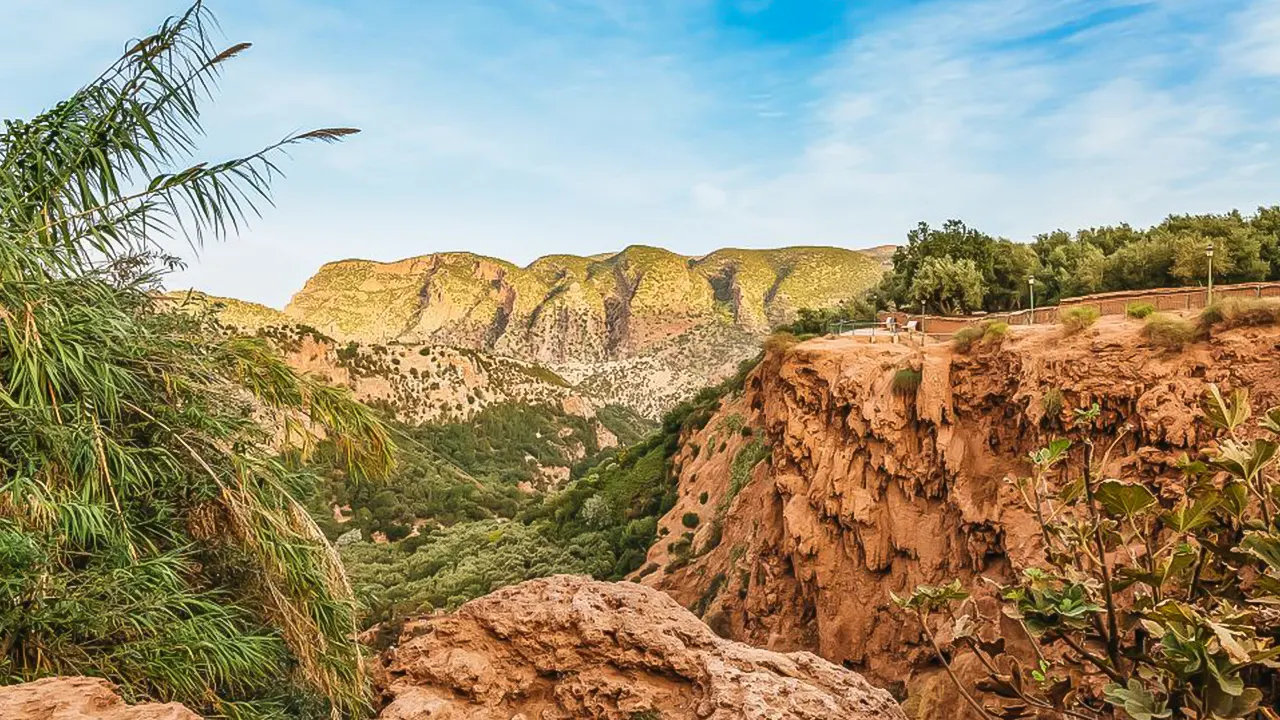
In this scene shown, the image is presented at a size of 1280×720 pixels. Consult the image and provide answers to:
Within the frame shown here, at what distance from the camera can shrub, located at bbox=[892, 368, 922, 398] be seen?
15.8 m

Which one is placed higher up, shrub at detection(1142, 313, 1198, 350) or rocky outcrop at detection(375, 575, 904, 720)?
shrub at detection(1142, 313, 1198, 350)

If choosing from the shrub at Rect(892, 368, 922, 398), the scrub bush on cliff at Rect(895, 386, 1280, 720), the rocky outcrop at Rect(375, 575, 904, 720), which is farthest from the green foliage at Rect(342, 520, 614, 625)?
the scrub bush on cliff at Rect(895, 386, 1280, 720)

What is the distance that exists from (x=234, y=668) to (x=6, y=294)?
77.5 inches

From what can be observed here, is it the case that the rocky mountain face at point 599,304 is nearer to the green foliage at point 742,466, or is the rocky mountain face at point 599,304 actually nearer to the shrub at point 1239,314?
the green foliage at point 742,466

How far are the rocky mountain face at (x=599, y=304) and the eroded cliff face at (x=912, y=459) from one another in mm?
95111

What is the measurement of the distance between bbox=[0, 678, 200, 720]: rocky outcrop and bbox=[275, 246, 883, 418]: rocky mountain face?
4368 inches

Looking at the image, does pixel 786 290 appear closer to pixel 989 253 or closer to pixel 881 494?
pixel 989 253

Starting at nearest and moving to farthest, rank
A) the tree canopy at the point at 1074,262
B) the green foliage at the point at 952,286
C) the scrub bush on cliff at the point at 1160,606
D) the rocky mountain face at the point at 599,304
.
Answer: the scrub bush on cliff at the point at 1160,606
the tree canopy at the point at 1074,262
the green foliage at the point at 952,286
the rocky mountain face at the point at 599,304

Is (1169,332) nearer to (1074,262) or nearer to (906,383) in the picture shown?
(906,383)

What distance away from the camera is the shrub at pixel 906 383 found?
15.8 meters

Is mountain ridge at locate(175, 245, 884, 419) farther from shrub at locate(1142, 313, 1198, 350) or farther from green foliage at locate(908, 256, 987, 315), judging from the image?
shrub at locate(1142, 313, 1198, 350)

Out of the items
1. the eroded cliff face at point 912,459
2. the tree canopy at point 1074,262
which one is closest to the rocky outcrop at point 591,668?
the eroded cliff face at point 912,459

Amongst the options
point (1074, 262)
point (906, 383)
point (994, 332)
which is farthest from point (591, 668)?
point (1074, 262)

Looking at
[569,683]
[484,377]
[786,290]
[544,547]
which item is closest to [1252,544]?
[569,683]
